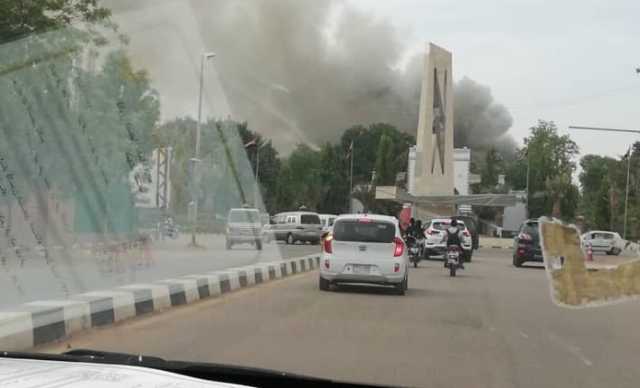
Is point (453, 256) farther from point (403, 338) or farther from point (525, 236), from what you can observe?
point (403, 338)

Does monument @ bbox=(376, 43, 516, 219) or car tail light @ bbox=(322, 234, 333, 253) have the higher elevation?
monument @ bbox=(376, 43, 516, 219)

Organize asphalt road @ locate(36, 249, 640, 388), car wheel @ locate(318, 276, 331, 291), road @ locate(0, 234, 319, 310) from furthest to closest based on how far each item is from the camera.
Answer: car wheel @ locate(318, 276, 331, 291)
road @ locate(0, 234, 319, 310)
asphalt road @ locate(36, 249, 640, 388)

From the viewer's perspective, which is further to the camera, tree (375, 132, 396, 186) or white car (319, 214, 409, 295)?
tree (375, 132, 396, 186)

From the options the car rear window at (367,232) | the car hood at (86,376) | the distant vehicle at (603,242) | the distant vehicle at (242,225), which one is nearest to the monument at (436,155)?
the distant vehicle at (242,225)

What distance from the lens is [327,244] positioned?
16.4 m

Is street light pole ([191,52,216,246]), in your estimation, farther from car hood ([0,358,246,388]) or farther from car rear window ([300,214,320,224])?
car hood ([0,358,246,388])

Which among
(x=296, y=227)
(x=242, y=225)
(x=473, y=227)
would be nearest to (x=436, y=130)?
(x=296, y=227)

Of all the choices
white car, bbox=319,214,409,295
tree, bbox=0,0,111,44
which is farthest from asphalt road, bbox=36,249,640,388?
tree, bbox=0,0,111,44

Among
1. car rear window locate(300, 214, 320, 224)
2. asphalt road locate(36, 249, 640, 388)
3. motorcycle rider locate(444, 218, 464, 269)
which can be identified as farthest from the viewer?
car rear window locate(300, 214, 320, 224)

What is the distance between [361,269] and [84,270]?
6174 millimetres

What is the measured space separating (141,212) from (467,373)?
575 inches

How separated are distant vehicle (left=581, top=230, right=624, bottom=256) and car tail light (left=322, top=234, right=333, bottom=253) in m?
4.64

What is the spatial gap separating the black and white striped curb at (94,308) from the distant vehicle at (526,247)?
10.6m

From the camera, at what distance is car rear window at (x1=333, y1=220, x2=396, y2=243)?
16.4 meters
